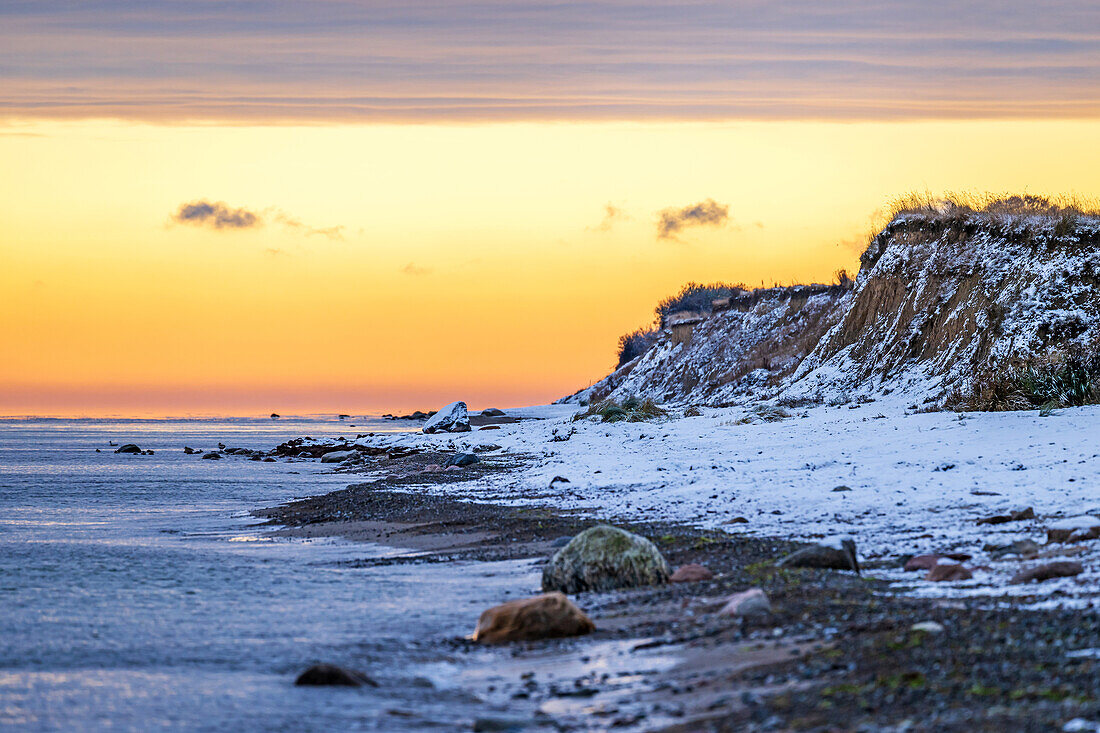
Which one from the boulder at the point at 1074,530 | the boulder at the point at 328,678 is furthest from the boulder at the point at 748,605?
the boulder at the point at 1074,530

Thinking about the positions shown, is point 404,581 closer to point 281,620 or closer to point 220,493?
point 281,620

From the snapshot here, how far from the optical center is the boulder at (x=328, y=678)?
6.00m

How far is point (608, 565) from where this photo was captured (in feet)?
28.1

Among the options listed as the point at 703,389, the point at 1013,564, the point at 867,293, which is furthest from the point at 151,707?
the point at 703,389

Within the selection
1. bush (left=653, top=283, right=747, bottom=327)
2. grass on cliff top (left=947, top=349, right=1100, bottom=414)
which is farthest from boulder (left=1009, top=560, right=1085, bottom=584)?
bush (left=653, top=283, right=747, bottom=327)

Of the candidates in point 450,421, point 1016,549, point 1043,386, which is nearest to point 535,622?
point 1016,549

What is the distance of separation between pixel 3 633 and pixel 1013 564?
7503 mm

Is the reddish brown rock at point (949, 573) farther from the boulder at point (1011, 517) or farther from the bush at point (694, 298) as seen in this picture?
the bush at point (694, 298)

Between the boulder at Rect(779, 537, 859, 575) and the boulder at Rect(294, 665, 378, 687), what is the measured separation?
372 centimetres

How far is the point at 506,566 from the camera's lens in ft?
33.9

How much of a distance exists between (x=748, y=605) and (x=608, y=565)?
1900 mm

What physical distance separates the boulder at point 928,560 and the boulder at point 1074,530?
791 mm

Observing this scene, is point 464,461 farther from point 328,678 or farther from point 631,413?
point 328,678

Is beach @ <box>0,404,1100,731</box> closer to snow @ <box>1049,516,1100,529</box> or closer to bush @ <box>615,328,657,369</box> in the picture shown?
snow @ <box>1049,516,1100,529</box>
